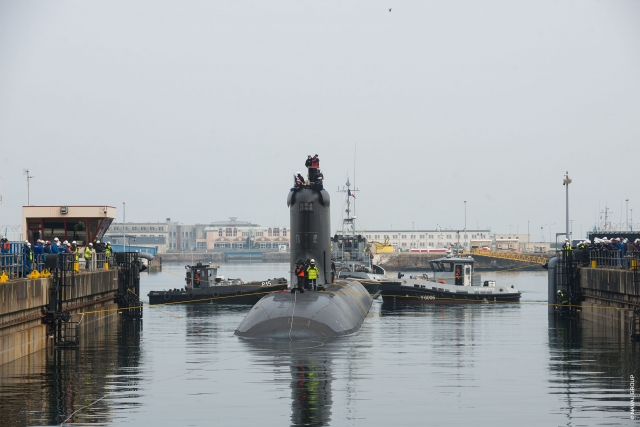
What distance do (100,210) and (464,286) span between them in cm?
2582

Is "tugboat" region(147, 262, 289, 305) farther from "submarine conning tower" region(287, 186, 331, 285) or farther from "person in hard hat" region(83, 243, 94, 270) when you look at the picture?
"submarine conning tower" region(287, 186, 331, 285)

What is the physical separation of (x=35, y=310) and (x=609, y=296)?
83.1 feet

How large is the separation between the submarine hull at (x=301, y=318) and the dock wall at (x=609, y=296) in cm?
1125

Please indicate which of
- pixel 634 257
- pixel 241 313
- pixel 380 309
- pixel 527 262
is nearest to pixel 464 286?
pixel 380 309

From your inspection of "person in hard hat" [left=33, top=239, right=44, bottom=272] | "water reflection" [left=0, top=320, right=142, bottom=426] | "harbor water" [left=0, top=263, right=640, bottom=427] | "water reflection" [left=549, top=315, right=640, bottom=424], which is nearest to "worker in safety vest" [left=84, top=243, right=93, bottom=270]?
"harbor water" [left=0, top=263, right=640, bottom=427]

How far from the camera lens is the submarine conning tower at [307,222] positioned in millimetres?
42219

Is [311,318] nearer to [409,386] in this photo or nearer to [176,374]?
[176,374]

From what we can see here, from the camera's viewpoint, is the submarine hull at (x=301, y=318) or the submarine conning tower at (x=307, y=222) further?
the submarine conning tower at (x=307, y=222)

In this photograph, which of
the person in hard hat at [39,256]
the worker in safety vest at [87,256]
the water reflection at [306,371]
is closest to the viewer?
the water reflection at [306,371]

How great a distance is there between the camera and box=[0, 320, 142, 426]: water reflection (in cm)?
2095

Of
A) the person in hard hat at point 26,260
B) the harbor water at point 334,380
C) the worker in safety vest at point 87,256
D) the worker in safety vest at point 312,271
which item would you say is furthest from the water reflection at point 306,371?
the worker in safety vest at point 87,256

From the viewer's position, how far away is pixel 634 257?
38.2 m

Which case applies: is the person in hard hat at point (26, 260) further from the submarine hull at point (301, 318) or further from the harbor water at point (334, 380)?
the submarine hull at point (301, 318)

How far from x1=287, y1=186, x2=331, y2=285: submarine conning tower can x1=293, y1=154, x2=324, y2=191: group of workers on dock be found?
0.46ft
